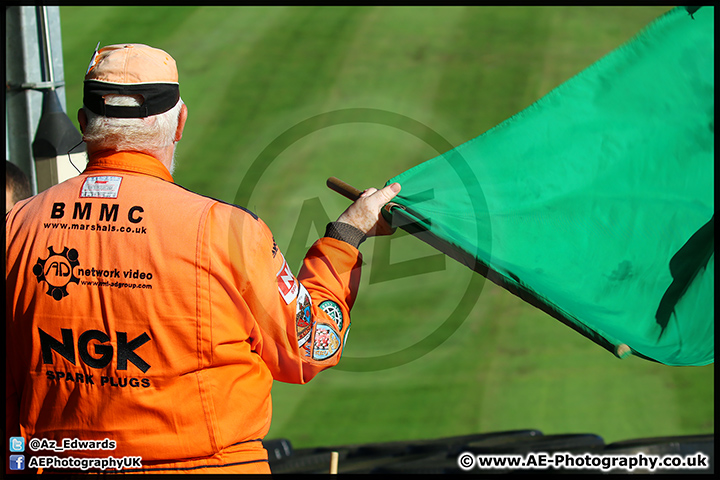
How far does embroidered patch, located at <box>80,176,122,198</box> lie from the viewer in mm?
1814

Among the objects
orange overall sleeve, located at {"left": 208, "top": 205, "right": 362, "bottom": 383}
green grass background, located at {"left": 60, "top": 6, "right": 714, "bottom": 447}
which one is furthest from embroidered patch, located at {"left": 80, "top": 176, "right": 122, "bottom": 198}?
green grass background, located at {"left": 60, "top": 6, "right": 714, "bottom": 447}

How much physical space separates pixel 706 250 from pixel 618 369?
4.14 metres

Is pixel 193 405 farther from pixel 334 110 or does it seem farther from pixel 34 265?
pixel 334 110

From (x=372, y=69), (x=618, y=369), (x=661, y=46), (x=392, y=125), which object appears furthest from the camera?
(x=372, y=69)

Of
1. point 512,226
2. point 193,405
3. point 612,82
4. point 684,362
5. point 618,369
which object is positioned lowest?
point 618,369

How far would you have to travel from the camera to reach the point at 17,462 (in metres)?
1.95

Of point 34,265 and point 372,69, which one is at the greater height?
point 372,69

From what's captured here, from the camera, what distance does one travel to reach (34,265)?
179cm

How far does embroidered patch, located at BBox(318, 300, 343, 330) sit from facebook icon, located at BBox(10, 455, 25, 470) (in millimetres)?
930

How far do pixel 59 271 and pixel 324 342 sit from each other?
73 centimetres

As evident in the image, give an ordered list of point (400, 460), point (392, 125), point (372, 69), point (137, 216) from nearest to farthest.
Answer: point (137, 216)
point (400, 460)
point (392, 125)
point (372, 69)

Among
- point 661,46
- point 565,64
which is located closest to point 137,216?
point 661,46

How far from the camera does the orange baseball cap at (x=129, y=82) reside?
1.83 metres

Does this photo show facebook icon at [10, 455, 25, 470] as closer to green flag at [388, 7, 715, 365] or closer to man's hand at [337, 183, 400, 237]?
man's hand at [337, 183, 400, 237]
